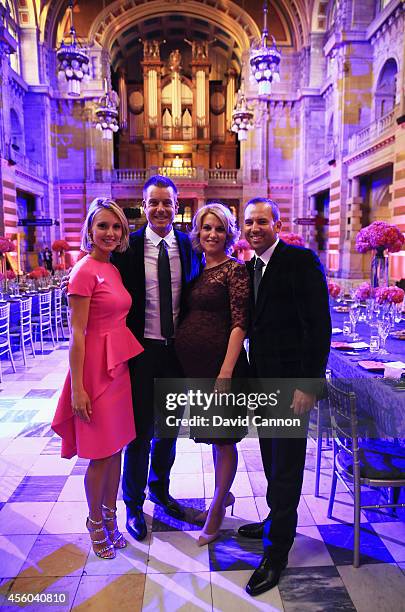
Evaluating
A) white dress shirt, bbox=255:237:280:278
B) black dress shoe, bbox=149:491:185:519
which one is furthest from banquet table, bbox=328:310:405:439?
black dress shoe, bbox=149:491:185:519

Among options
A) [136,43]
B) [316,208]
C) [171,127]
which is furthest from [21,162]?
[316,208]

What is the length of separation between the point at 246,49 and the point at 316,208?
724 centimetres

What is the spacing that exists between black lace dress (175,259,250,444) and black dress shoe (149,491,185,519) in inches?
30.0

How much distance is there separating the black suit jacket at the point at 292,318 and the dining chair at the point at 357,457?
35 centimetres

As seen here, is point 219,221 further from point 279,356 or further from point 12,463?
point 12,463

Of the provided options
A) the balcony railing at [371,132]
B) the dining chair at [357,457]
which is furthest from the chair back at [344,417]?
the balcony railing at [371,132]

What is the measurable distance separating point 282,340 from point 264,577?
3.83 feet

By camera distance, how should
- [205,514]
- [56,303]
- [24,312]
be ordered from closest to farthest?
[205,514], [24,312], [56,303]

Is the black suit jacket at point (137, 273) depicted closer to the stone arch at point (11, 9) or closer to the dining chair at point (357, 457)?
the dining chair at point (357, 457)

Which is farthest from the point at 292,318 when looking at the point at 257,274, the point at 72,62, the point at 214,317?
the point at 72,62

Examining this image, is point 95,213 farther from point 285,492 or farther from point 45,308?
point 45,308

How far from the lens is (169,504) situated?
291 centimetres

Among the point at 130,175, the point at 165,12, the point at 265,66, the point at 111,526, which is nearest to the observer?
the point at 111,526

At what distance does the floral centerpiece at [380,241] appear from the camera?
4.92 meters
